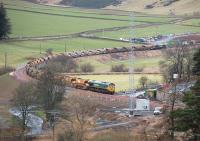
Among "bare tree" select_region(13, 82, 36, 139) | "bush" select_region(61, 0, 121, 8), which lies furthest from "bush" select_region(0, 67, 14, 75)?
"bush" select_region(61, 0, 121, 8)

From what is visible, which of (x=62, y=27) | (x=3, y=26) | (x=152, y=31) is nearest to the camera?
(x=3, y=26)

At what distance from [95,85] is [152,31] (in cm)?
5476

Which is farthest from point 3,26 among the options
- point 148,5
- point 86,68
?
point 148,5

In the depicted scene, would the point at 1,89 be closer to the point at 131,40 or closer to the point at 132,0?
the point at 131,40

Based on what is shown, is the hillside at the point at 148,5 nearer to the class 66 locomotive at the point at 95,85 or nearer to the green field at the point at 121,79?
the green field at the point at 121,79

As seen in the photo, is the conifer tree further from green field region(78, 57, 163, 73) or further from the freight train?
green field region(78, 57, 163, 73)

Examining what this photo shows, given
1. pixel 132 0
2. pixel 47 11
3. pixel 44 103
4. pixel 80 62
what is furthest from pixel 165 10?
pixel 44 103

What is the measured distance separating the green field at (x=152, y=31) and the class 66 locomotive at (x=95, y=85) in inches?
Result: 1767

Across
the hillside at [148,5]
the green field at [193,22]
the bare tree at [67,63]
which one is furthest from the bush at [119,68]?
the hillside at [148,5]

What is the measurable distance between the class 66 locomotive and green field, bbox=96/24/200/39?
4489 cm

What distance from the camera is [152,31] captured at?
102625 mm

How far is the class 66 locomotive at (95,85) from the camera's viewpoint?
48.1 m

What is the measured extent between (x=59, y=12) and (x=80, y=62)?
176 feet

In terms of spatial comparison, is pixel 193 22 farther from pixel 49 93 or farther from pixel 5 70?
pixel 49 93
